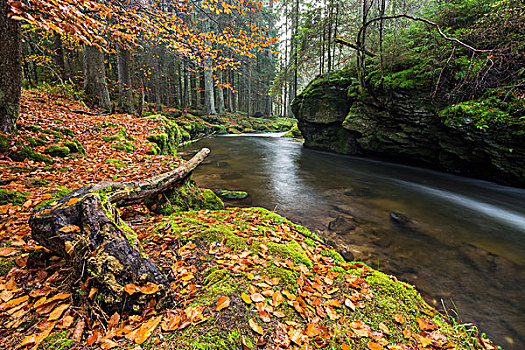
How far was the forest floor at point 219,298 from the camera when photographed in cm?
146

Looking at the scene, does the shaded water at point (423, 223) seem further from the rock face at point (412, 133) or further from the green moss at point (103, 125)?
the green moss at point (103, 125)

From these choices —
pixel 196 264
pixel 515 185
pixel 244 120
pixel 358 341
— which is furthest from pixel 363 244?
pixel 244 120

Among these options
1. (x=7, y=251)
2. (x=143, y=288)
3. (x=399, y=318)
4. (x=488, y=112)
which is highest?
(x=488, y=112)

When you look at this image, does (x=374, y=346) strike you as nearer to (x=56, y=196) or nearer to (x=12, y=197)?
(x=56, y=196)

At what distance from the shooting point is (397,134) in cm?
972

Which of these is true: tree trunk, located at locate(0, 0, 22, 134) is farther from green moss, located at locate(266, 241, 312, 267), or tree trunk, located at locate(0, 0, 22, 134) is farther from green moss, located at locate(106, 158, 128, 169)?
green moss, located at locate(266, 241, 312, 267)

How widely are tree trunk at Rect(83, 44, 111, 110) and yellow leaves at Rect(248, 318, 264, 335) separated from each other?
12529mm

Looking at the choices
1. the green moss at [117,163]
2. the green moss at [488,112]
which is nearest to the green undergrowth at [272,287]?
the green moss at [117,163]

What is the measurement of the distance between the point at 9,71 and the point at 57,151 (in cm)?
174

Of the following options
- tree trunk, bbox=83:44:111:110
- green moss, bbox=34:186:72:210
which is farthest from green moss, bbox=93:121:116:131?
green moss, bbox=34:186:72:210

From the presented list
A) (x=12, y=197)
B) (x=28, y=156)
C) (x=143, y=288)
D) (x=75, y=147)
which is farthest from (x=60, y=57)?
(x=143, y=288)

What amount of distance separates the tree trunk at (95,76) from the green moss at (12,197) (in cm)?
967

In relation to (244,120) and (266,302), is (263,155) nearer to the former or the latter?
(266,302)

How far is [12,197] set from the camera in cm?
272
